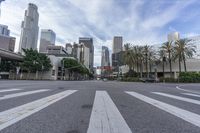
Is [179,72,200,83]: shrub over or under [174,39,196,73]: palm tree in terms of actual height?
under

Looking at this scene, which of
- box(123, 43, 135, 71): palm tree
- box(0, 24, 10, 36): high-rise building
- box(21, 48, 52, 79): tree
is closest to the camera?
box(21, 48, 52, 79): tree

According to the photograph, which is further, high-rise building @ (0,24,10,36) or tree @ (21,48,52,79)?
high-rise building @ (0,24,10,36)

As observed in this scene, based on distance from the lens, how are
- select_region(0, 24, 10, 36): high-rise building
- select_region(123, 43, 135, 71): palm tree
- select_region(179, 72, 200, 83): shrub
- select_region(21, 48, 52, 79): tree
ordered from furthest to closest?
select_region(0, 24, 10, 36): high-rise building → select_region(123, 43, 135, 71): palm tree → select_region(21, 48, 52, 79): tree → select_region(179, 72, 200, 83): shrub

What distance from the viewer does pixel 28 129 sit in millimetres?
2850

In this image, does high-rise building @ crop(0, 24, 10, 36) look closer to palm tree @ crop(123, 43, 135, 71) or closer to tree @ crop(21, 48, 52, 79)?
tree @ crop(21, 48, 52, 79)

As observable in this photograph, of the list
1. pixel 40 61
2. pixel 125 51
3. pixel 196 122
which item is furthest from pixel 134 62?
pixel 196 122

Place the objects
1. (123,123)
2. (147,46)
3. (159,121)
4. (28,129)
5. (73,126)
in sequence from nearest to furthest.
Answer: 1. (28,129)
2. (73,126)
3. (123,123)
4. (159,121)
5. (147,46)

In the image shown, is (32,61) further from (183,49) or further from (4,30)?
(4,30)

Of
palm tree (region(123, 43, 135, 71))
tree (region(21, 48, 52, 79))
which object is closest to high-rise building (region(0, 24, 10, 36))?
tree (region(21, 48, 52, 79))

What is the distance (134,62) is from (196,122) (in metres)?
55.2

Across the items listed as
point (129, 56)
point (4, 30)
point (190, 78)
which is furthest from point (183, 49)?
point (4, 30)

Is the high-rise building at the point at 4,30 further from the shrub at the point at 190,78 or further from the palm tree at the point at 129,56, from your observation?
the shrub at the point at 190,78

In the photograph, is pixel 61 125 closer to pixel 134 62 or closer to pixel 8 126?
pixel 8 126

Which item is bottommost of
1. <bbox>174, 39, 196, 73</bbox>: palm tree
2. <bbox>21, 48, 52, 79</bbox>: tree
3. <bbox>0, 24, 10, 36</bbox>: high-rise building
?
<bbox>21, 48, 52, 79</bbox>: tree
